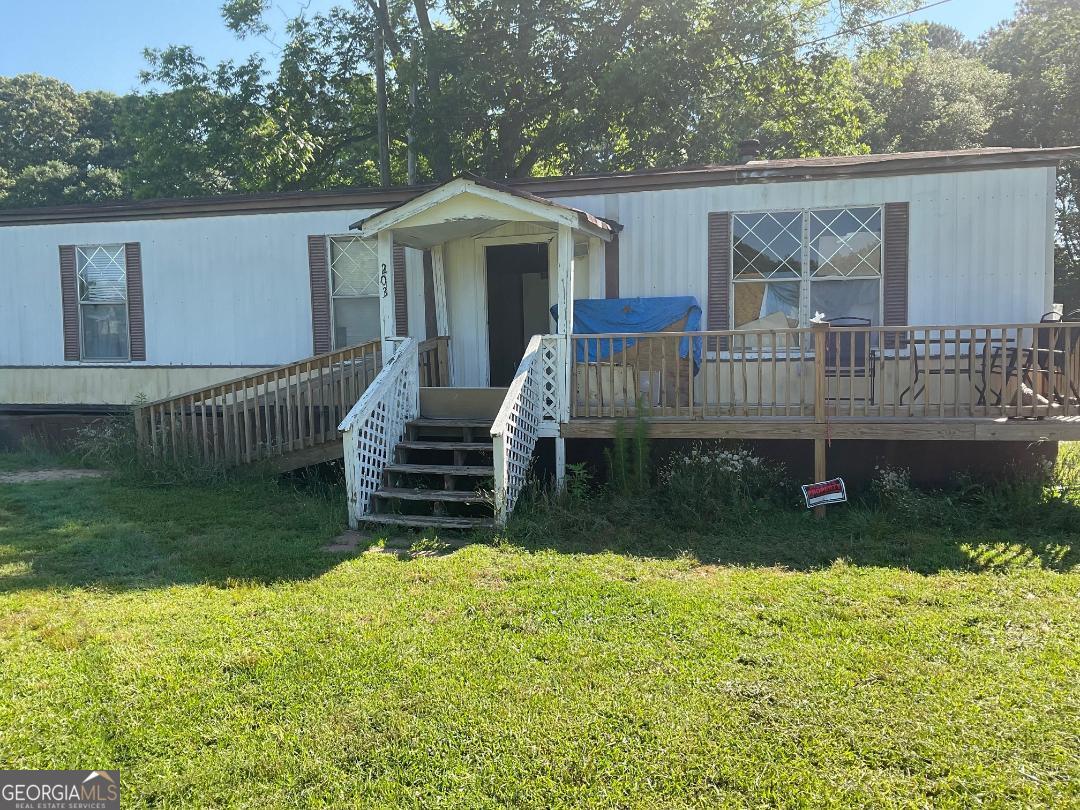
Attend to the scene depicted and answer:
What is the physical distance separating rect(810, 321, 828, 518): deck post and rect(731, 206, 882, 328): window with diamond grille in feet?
5.23

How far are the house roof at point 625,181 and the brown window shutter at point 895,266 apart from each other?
46 centimetres

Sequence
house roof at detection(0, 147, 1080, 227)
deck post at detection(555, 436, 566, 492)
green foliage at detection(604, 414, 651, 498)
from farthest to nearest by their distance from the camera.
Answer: house roof at detection(0, 147, 1080, 227)
deck post at detection(555, 436, 566, 492)
green foliage at detection(604, 414, 651, 498)

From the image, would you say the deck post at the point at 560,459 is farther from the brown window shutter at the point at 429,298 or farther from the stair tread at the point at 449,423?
the brown window shutter at the point at 429,298

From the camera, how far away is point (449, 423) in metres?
7.80

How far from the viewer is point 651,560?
571 centimetres

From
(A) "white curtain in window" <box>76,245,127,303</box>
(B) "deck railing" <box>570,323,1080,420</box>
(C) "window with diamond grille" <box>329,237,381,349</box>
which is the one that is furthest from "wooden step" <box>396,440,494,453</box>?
(A) "white curtain in window" <box>76,245,127,303</box>

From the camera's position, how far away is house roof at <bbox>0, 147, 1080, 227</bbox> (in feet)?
25.1

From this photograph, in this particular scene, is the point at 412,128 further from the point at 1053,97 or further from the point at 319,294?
the point at 1053,97

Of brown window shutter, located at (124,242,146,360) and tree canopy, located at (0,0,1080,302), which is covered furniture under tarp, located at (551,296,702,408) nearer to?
brown window shutter, located at (124,242,146,360)

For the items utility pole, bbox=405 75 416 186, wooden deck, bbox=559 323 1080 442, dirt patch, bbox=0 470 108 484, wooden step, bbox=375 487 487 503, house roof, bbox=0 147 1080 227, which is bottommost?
dirt patch, bbox=0 470 108 484

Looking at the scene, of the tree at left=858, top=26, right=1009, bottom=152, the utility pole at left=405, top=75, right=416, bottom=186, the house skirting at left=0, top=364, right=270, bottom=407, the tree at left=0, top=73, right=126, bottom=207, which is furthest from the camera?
the tree at left=0, top=73, right=126, bottom=207

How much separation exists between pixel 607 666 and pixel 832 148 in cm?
1755

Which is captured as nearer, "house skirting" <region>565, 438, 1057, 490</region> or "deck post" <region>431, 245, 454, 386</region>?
"house skirting" <region>565, 438, 1057, 490</region>

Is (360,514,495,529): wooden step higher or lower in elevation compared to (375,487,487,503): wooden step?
lower
